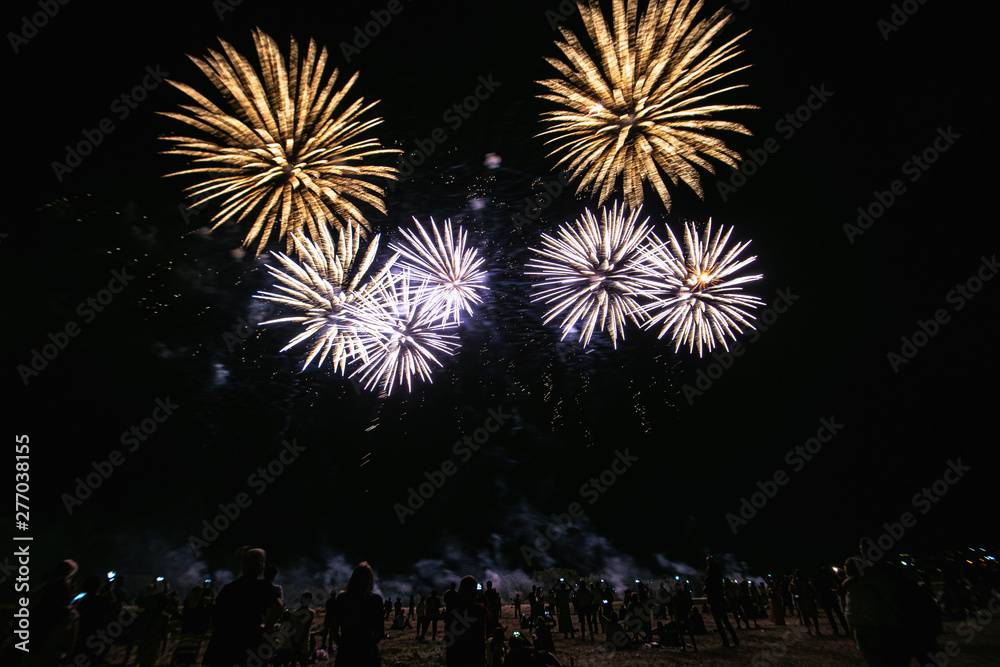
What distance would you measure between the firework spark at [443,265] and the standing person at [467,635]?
8466mm

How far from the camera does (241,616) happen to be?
11.7ft

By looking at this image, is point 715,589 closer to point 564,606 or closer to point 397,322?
point 564,606

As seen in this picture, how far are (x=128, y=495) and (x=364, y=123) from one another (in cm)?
2734

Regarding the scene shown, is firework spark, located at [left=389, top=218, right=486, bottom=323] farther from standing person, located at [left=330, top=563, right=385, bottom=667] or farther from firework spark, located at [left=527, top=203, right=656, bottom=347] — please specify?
standing person, located at [left=330, top=563, right=385, bottom=667]

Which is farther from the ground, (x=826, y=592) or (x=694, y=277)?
(x=694, y=277)

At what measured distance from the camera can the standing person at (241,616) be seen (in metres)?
3.45

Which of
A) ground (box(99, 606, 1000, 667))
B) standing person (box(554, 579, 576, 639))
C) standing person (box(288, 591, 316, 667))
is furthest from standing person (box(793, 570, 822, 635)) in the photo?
standing person (box(288, 591, 316, 667))

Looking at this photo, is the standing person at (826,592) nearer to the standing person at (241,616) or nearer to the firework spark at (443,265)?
the firework spark at (443,265)

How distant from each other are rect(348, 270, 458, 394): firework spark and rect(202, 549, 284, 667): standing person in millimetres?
7587

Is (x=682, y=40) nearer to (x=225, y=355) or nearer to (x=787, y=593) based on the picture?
(x=225, y=355)

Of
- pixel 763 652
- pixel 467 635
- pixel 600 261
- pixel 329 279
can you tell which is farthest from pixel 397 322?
pixel 763 652

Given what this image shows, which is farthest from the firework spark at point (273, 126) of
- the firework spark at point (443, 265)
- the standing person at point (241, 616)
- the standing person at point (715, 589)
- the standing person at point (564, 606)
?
the standing person at point (564, 606)

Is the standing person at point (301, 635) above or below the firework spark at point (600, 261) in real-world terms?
below

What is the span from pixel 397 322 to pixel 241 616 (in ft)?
32.1
